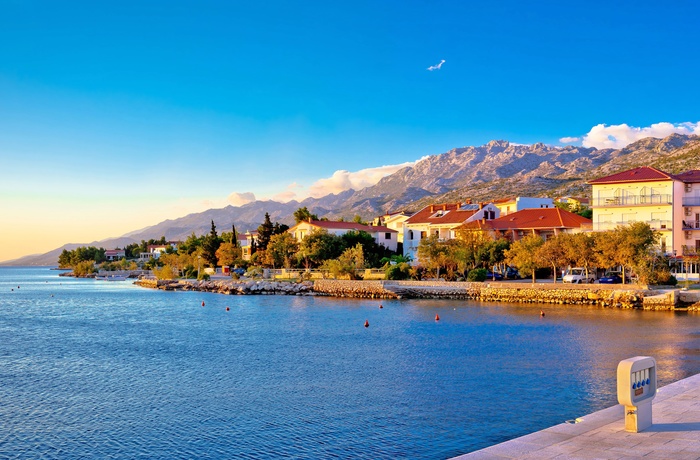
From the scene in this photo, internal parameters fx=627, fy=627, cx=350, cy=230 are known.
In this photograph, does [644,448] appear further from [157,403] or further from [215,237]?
[215,237]

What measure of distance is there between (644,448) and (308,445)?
336 inches

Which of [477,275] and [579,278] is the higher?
[477,275]

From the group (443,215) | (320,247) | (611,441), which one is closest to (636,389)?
(611,441)

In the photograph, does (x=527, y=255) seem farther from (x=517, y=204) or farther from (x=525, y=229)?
(x=517, y=204)

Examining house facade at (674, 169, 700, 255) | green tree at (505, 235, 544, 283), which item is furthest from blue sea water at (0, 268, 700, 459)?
house facade at (674, 169, 700, 255)

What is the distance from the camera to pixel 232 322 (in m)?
49.2

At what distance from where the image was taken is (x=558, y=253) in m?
63.2

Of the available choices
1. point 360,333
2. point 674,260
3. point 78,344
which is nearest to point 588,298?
point 674,260

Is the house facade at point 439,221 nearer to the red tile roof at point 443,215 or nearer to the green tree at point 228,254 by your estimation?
the red tile roof at point 443,215

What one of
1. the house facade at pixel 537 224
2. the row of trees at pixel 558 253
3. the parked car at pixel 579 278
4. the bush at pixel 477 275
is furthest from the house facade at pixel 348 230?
the parked car at pixel 579 278

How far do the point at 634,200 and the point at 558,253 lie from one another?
53.1ft

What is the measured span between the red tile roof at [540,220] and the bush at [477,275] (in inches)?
542

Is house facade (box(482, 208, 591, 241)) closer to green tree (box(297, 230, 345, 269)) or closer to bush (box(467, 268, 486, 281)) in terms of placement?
bush (box(467, 268, 486, 281))

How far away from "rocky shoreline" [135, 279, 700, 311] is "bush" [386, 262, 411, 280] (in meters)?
4.03
